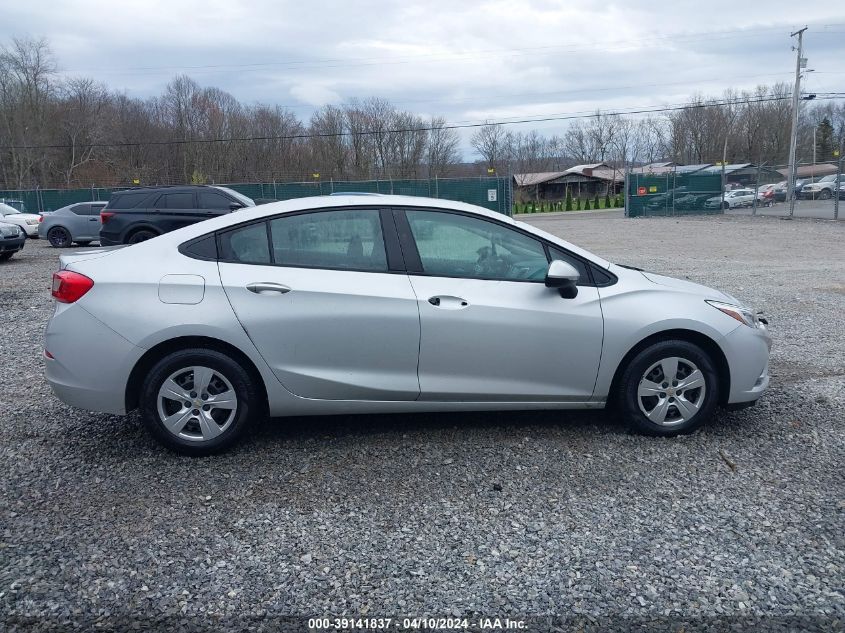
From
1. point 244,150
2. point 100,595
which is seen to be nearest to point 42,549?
point 100,595

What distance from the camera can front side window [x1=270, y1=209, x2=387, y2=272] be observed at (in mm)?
4605

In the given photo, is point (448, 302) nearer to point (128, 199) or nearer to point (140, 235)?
point (140, 235)

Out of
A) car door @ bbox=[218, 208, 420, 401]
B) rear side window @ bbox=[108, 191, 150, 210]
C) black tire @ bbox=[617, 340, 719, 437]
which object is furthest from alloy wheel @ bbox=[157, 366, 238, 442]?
rear side window @ bbox=[108, 191, 150, 210]

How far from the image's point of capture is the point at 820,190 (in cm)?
3984

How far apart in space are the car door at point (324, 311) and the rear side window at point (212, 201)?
41.0ft

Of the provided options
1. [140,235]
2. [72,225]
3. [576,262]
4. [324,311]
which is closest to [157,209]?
[140,235]

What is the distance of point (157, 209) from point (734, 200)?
34.8 meters

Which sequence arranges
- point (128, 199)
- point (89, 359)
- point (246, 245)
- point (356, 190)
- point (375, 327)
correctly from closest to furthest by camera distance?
point (89, 359) < point (375, 327) < point (246, 245) < point (128, 199) < point (356, 190)

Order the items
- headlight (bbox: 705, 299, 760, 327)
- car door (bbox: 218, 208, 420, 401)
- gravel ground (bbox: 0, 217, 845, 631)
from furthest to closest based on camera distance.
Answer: headlight (bbox: 705, 299, 760, 327) → car door (bbox: 218, 208, 420, 401) → gravel ground (bbox: 0, 217, 845, 631)

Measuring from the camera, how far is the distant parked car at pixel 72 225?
21906 millimetres

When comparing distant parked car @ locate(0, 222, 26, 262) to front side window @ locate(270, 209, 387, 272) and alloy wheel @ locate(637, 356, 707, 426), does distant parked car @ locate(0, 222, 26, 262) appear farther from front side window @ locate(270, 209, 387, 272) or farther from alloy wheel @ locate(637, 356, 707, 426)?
alloy wheel @ locate(637, 356, 707, 426)

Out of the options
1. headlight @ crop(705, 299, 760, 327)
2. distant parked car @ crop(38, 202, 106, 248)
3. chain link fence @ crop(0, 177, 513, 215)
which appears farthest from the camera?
chain link fence @ crop(0, 177, 513, 215)

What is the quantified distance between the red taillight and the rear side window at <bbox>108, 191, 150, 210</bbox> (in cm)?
1260

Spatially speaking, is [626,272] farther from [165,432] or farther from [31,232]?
[31,232]
